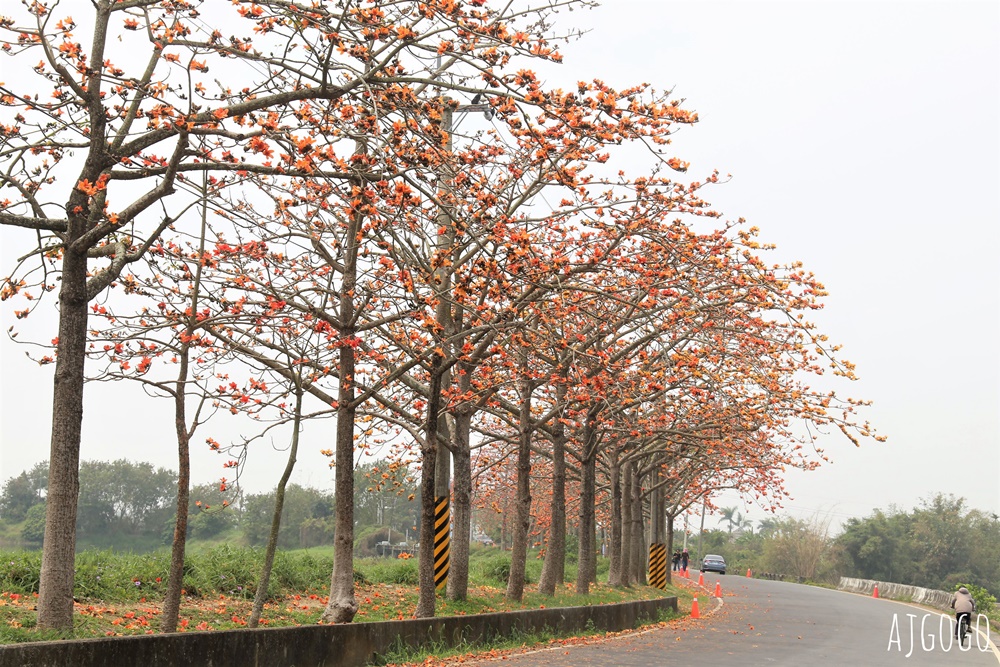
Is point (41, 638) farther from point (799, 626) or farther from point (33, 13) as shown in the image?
point (799, 626)

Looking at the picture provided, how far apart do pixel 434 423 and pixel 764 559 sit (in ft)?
225

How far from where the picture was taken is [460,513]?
18.9 m

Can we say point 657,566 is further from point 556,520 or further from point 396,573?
point 396,573

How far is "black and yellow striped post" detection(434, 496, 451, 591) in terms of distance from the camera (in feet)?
61.0

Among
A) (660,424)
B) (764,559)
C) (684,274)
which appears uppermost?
(684,274)

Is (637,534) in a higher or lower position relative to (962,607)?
higher

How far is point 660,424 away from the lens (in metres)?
26.1

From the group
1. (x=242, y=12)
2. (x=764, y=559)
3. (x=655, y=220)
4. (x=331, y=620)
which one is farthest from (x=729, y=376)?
(x=764, y=559)

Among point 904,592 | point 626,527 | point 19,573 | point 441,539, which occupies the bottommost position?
point 904,592

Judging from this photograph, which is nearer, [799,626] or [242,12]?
[242,12]

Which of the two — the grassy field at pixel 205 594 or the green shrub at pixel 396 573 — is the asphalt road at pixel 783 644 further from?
the green shrub at pixel 396 573

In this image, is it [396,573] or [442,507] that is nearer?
[442,507]

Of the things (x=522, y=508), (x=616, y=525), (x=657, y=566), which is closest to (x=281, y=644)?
(x=522, y=508)

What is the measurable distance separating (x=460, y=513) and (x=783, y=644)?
6.21 meters
